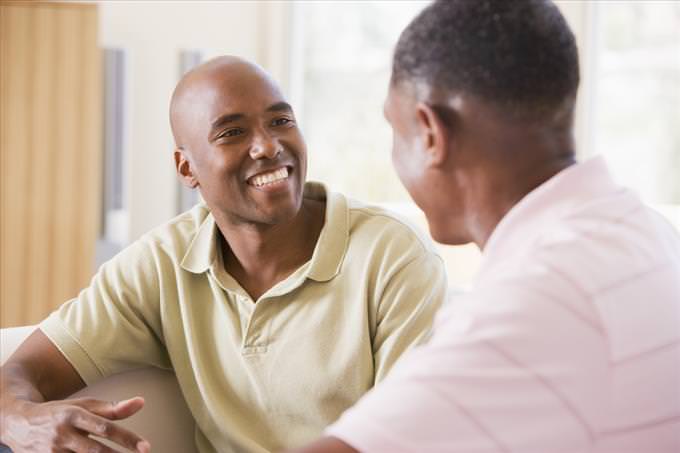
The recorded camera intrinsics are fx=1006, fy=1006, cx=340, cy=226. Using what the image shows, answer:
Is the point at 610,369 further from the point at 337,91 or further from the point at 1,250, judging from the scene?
the point at 337,91

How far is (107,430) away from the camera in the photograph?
1.52m

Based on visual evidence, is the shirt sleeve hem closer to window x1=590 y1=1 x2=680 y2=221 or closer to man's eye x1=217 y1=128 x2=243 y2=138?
man's eye x1=217 y1=128 x2=243 y2=138

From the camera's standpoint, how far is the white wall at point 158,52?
13.7 feet

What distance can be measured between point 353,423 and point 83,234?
2.90 m

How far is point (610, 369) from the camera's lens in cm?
88

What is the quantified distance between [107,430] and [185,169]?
21.8 inches

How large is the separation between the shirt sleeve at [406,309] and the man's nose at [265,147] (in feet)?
0.98

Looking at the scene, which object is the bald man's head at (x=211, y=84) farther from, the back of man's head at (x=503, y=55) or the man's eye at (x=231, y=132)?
the back of man's head at (x=503, y=55)

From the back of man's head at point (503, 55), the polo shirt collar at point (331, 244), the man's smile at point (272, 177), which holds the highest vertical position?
the back of man's head at point (503, 55)

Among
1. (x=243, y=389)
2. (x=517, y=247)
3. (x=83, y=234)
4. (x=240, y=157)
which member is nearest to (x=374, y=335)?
(x=243, y=389)

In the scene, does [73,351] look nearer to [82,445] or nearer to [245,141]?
[82,445]

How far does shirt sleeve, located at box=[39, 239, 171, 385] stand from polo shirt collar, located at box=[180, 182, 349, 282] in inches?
3.2

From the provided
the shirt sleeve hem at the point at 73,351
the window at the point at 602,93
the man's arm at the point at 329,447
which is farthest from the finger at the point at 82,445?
the window at the point at 602,93

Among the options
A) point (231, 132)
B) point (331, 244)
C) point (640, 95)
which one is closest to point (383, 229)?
point (331, 244)
